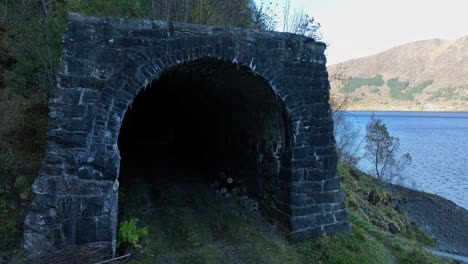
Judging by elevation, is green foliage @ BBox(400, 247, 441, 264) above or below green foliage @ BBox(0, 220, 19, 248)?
below

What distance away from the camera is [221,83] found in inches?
352

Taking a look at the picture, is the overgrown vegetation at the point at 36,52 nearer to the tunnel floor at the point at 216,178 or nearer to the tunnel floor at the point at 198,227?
the tunnel floor at the point at 216,178

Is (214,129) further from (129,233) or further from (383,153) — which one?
(383,153)

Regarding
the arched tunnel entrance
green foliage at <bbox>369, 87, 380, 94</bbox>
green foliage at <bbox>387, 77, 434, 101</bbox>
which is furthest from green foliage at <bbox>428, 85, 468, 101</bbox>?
the arched tunnel entrance

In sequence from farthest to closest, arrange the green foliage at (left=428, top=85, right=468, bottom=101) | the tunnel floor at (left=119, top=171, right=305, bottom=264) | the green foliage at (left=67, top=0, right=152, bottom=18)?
1. the green foliage at (left=428, top=85, right=468, bottom=101)
2. the green foliage at (left=67, top=0, right=152, bottom=18)
3. the tunnel floor at (left=119, top=171, right=305, bottom=264)

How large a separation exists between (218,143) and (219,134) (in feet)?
1.01

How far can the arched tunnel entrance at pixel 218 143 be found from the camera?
27.0ft

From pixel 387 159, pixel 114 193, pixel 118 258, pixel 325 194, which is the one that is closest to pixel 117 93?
pixel 114 193

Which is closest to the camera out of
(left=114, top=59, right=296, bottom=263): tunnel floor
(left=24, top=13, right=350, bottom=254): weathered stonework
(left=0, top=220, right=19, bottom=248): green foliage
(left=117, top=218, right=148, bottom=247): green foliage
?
(left=24, top=13, right=350, bottom=254): weathered stonework

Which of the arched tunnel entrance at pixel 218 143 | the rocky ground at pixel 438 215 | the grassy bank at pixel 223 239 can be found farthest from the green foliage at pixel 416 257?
the rocky ground at pixel 438 215

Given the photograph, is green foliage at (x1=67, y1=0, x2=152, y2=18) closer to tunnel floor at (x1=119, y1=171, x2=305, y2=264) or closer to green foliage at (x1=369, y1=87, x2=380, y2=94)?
tunnel floor at (x1=119, y1=171, x2=305, y2=264)

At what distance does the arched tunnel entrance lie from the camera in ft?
27.0

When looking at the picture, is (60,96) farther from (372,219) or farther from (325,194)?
(372,219)

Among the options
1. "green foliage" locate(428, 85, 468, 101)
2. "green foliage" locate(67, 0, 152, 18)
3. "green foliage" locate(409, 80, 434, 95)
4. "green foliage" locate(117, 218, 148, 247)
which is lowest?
"green foliage" locate(117, 218, 148, 247)
